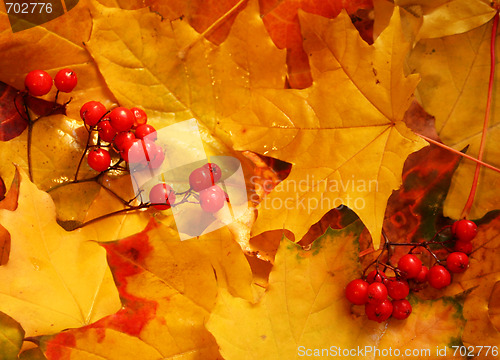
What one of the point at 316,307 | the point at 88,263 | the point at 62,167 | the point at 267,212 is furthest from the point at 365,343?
the point at 62,167

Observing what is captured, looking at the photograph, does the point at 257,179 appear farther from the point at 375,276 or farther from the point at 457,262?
the point at 457,262

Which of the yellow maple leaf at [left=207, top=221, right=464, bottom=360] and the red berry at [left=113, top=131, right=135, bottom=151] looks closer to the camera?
the yellow maple leaf at [left=207, top=221, right=464, bottom=360]

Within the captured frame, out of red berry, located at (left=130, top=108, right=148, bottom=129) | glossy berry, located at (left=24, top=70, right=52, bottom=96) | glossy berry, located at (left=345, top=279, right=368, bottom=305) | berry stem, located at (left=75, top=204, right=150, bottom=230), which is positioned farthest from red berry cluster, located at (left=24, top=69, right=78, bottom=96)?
glossy berry, located at (left=345, top=279, right=368, bottom=305)

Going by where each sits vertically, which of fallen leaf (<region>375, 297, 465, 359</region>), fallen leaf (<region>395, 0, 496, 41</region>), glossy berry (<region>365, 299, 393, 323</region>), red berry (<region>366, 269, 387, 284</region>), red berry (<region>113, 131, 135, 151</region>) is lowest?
fallen leaf (<region>375, 297, 465, 359</region>)

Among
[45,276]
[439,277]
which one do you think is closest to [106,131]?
[45,276]

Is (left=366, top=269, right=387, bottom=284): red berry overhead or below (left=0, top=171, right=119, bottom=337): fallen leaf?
below

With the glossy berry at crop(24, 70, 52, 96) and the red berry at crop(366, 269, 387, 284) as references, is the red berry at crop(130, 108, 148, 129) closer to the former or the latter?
the glossy berry at crop(24, 70, 52, 96)

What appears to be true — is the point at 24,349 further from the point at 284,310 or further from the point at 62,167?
the point at 284,310
